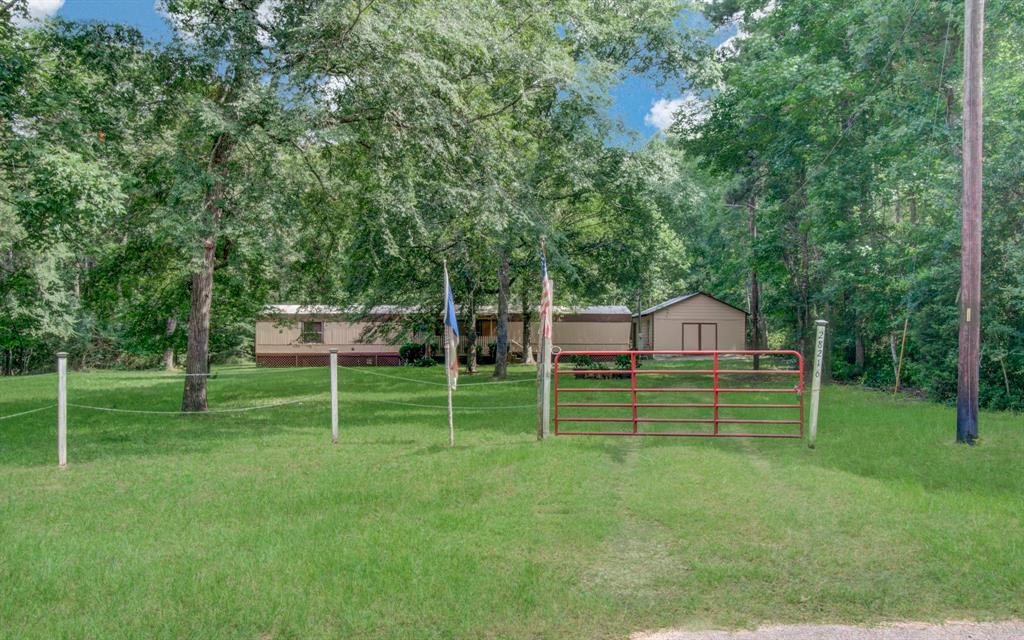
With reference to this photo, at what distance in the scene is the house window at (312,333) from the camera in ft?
115

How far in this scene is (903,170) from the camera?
16438 mm

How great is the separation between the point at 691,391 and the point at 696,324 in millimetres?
24343

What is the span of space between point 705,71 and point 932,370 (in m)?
8.75

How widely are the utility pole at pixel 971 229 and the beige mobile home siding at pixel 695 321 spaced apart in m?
26.2

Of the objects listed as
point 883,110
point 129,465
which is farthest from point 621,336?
point 129,465

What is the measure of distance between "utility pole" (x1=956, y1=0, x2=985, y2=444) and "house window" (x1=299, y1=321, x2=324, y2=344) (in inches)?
1140

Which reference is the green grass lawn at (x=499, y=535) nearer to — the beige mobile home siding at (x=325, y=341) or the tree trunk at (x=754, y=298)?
the tree trunk at (x=754, y=298)

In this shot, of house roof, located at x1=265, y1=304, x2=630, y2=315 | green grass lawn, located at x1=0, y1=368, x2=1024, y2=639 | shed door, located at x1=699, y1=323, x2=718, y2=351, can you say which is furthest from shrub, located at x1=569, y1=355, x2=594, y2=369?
green grass lawn, located at x1=0, y1=368, x2=1024, y2=639

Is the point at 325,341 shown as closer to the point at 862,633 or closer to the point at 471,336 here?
the point at 471,336

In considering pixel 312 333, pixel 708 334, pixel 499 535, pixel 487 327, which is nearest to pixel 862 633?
pixel 499 535

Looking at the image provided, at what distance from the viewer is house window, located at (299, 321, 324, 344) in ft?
115

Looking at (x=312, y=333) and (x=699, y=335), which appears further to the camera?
(x=699, y=335)

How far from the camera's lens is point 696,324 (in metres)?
36.8

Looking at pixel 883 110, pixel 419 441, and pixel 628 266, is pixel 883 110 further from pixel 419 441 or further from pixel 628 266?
pixel 419 441
